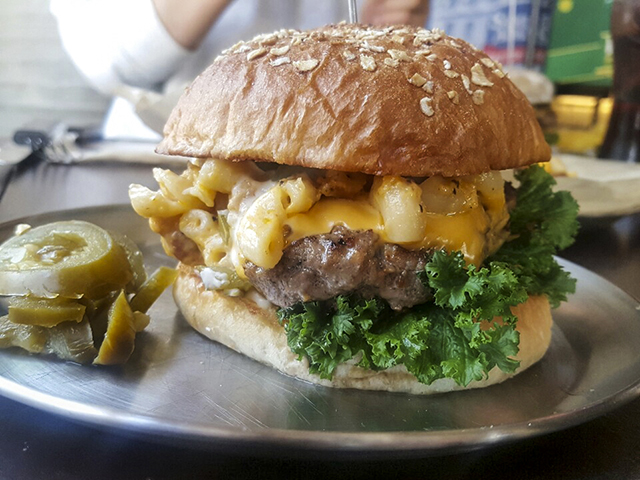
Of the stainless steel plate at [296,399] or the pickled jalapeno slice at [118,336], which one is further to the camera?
the pickled jalapeno slice at [118,336]

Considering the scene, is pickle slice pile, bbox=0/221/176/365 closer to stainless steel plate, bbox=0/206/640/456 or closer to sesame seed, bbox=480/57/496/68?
stainless steel plate, bbox=0/206/640/456

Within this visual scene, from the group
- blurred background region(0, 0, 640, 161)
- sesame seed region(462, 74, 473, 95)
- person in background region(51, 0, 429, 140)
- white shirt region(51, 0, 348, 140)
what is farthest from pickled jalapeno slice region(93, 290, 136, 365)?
white shirt region(51, 0, 348, 140)

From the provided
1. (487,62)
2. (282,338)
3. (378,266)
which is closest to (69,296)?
(282,338)

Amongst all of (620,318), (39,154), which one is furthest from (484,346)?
(39,154)

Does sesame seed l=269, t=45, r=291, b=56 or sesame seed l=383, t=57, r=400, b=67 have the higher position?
sesame seed l=269, t=45, r=291, b=56

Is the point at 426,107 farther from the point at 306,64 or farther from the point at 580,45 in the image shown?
the point at 580,45

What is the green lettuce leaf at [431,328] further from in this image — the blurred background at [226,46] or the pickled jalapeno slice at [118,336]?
the blurred background at [226,46]

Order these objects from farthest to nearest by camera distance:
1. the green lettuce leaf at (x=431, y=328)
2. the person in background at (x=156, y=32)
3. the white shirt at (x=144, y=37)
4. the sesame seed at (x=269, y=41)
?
1. the white shirt at (x=144, y=37)
2. the person in background at (x=156, y=32)
3. the sesame seed at (x=269, y=41)
4. the green lettuce leaf at (x=431, y=328)

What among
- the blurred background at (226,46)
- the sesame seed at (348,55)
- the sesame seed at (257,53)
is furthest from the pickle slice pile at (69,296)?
the blurred background at (226,46)
